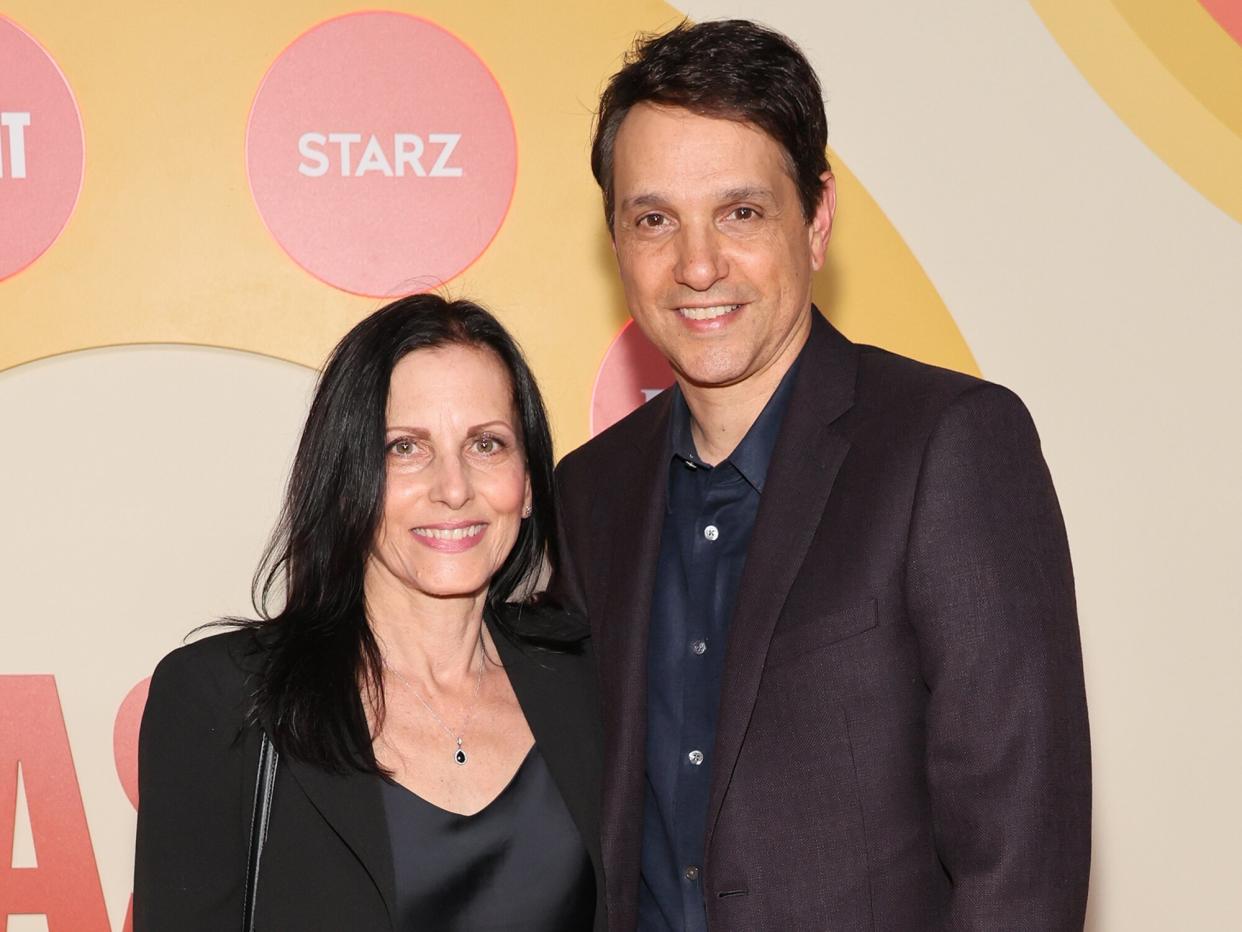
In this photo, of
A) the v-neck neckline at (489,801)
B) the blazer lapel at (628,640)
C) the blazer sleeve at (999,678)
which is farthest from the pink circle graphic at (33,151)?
the blazer sleeve at (999,678)

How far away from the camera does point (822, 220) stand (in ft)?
7.30

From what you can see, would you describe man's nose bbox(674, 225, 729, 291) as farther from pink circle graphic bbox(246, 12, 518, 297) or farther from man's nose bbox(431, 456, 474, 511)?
pink circle graphic bbox(246, 12, 518, 297)

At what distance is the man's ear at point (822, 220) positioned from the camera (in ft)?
7.23

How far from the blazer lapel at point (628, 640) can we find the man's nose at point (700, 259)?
0.30 m

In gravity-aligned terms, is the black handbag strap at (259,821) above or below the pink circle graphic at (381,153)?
below

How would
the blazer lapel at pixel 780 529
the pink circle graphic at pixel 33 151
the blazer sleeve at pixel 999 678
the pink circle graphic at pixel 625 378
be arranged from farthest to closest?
the pink circle graphic at pixel 625 378 < the pink circle graphic at pixel 33 151 < the blazer lapel at pixel 780 529 < the blazer sleeve at pixel 999 678

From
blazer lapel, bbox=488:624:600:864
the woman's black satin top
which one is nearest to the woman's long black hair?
the woman's black satin top

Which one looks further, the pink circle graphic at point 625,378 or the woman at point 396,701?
the pink circle graphic at point 625,378

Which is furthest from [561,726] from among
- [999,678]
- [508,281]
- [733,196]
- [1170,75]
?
[1170,75]

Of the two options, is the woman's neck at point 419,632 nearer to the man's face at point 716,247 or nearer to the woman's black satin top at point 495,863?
the woman's black satin top at point 495,863

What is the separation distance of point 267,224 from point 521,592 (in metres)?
1.10

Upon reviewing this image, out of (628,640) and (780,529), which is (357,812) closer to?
(628,640)

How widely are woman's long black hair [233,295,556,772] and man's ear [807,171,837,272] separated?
0.53 m

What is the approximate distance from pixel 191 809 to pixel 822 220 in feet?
4.43
